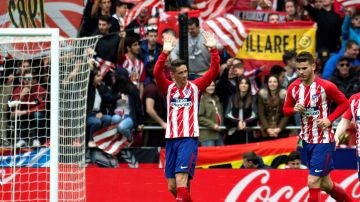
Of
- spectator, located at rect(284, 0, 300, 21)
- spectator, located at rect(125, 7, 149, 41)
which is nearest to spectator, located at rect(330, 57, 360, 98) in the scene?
spectator, located at rect(284, 0, 300, 21)

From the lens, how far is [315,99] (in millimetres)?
15438

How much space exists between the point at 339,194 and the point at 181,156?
82.7 inches

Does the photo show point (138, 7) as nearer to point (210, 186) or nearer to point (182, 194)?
point (210, 186)

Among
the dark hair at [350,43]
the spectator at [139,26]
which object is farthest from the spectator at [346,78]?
the spectator at [139,26]

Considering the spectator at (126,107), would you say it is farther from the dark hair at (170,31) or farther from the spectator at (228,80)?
the spectator at (228,80)

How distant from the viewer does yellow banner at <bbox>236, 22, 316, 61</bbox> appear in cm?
1981

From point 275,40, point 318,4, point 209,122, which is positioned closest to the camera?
point 209,122

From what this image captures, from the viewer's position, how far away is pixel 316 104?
1545 centimetres

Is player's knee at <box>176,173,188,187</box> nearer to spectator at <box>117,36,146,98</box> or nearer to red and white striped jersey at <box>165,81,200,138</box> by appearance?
red and white striped jersey at <box>165,81,200,138</box>

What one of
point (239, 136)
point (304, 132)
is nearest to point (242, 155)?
point (239, 136)

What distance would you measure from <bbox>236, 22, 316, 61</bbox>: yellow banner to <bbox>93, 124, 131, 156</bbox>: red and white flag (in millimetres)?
2612

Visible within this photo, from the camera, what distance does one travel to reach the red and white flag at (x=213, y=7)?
64.1ft

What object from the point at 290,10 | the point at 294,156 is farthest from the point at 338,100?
the point at 290,10

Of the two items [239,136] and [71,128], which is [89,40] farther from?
[239,136]
